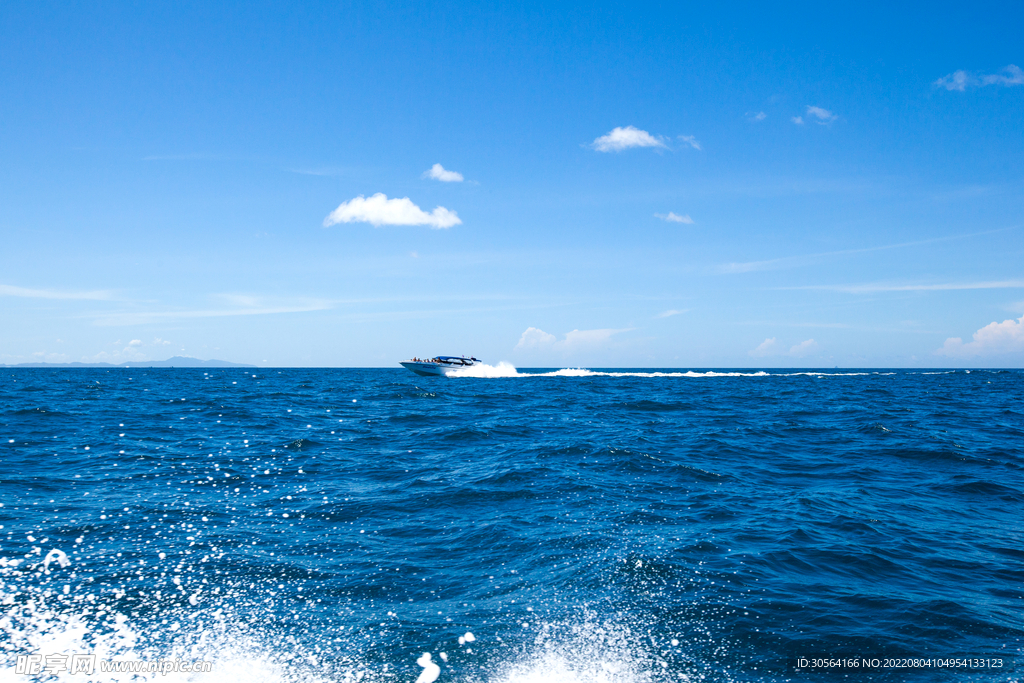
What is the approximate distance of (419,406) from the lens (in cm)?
4216

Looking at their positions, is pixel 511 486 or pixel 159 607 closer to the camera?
pixel 159 607

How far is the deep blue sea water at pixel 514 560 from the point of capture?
7.20 metres

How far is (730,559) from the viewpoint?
33.9 ft

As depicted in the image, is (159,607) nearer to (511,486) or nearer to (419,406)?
(511,486)

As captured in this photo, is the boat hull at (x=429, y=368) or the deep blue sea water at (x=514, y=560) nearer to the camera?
the deep blue sea water at (x=514, y=560)

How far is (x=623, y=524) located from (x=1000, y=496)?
11663 mm

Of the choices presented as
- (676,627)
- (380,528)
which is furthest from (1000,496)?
(380,528)

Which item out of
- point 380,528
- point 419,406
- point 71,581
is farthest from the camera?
point 419,406

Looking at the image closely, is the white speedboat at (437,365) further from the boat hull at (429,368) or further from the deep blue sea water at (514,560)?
the deep blue sea water at (514,560)

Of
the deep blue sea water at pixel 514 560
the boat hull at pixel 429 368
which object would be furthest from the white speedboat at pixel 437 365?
the deep blue sea water at pixel 514 560

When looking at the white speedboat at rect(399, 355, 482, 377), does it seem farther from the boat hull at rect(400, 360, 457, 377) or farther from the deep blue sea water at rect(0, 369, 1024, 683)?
the deep blue sea water at rect(0, 369, 1024, 683)

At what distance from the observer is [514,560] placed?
1027cm

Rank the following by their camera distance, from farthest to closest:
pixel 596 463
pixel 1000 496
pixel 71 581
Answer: pixel 596 463 → pixel 1000 496 → pixel 71 581

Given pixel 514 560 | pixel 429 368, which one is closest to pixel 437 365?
pixel 429 368
